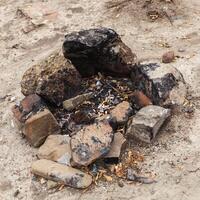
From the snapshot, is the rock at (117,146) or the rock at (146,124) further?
the rock at (146,124)

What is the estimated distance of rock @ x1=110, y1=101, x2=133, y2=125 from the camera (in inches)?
200

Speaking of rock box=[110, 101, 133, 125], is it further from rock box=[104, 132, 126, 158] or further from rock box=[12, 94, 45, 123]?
rock box=[12, 94, 45, 123]

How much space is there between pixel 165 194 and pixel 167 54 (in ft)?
6.78

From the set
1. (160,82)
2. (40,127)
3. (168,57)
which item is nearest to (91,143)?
(40,127)

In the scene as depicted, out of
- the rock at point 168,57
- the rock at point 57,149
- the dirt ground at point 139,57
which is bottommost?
the dirt ground at point 139,57

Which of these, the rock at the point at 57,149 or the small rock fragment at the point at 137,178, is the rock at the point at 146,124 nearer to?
the small rock fragment at the point at 137,178

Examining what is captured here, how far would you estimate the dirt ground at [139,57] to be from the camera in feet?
15.0

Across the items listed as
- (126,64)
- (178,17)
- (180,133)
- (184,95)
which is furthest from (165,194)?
(178,17)

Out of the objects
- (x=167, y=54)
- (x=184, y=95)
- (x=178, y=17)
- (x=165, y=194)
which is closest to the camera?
(x=165, y=194)

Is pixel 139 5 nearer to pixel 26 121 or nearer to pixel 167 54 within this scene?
pixel 167 54

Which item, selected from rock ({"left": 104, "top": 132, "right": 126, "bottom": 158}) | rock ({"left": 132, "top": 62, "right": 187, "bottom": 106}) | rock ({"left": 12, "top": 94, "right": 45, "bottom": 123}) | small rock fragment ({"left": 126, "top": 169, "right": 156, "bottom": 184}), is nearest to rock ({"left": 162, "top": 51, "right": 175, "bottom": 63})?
rock ({"left": 132, "top": 62, "right": 187, "bottom": 106})

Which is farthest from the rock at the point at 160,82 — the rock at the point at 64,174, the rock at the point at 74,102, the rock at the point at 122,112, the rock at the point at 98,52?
the rock at the point at 64,174

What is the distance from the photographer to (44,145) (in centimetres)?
504

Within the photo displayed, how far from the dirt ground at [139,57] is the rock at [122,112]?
36 centimetres
